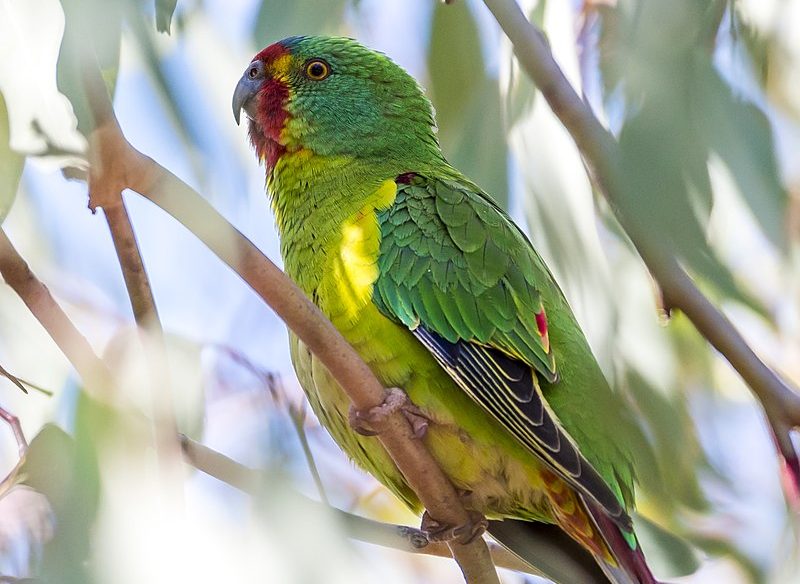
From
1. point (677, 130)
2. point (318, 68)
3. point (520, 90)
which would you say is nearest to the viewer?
point (677, 130)

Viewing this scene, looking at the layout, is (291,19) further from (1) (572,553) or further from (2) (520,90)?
(1) (572,553)

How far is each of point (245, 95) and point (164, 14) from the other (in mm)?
1365

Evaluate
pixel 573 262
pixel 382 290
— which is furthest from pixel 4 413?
pixel 573 262

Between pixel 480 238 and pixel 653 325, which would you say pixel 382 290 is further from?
pixel 653 325

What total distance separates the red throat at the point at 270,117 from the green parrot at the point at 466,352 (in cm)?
17

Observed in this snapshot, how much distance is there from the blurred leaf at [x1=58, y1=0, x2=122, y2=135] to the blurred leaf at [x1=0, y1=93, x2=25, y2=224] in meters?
0.30

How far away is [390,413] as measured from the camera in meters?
2.19

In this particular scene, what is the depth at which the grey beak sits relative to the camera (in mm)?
3037

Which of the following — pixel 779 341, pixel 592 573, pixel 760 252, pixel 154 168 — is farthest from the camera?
pixel 592 573

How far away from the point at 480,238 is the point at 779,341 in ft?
2.49

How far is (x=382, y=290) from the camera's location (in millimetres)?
2539

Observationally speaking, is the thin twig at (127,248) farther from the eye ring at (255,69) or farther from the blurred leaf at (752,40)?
the eye ring at (255,69)

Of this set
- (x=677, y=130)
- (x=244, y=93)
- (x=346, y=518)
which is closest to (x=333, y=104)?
(x=244, y=93)

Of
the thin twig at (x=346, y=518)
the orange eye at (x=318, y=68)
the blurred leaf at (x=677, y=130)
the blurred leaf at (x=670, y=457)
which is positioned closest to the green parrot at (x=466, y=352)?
the thin twig at (x=346, y=518)
